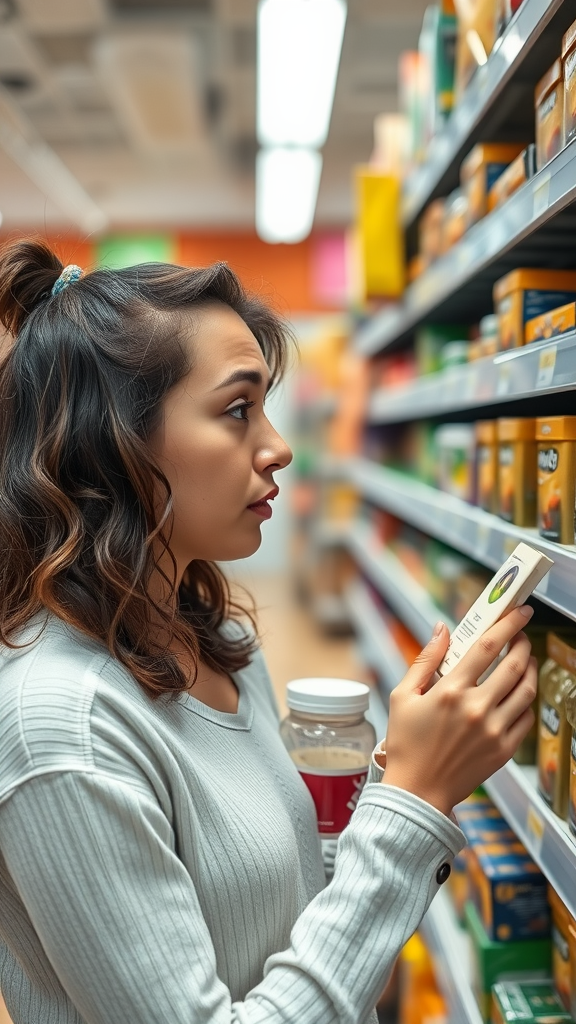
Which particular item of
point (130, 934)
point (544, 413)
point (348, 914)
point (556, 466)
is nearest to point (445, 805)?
point (348, 914)

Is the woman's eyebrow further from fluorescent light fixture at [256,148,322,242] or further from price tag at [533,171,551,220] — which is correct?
fluorescent light fixture at [256,148,322,242]

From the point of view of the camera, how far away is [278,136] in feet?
19.1

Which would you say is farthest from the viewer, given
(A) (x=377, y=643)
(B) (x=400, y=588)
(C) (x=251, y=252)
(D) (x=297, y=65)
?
(C) (x=251, y=252)

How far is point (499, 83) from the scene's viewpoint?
1485 mm

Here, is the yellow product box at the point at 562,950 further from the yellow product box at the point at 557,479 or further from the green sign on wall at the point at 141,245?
the green sign on wall at the point at 141,245

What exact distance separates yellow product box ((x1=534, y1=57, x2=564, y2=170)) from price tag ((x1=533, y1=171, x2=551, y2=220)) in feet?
0.12

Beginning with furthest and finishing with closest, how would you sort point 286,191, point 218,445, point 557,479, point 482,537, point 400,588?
point 286,191 → point 400,588 → point 482,537 → point 557,479 → point 218,445

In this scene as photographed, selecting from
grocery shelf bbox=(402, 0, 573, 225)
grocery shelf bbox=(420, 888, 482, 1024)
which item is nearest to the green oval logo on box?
grocery shelf bbox=(402, 0, 573, 225)

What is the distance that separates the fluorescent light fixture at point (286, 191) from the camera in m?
6.26

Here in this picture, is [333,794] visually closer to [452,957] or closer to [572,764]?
[572,764]

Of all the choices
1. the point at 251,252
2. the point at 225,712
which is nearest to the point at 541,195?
the point at 225,712

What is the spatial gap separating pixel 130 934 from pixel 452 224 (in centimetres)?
170

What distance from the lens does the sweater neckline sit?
A: 115cm

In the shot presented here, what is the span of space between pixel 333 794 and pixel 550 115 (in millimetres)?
1039
